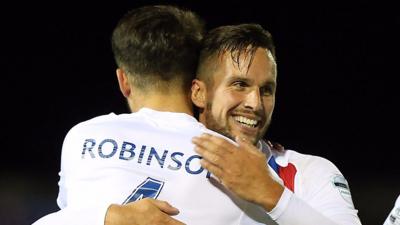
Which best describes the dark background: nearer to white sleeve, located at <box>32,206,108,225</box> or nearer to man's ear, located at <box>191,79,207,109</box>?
man's ear, located at <box>191,79,207,109</box>

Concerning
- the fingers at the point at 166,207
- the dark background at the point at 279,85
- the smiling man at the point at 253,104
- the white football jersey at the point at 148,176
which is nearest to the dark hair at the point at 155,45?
the white football jersey at the point at 148,176

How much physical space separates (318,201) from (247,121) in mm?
325

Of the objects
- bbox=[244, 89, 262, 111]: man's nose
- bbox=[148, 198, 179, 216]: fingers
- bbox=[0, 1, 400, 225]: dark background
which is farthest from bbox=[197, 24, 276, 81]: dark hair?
bbox=[0, 1, 400, 225]: dark background

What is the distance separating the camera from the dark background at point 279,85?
15.0 ft

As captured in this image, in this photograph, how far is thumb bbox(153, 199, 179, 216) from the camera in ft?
5.45

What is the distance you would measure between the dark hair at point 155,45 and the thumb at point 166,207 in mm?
336

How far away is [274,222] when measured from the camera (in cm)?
182

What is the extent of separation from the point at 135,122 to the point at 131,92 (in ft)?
0.54

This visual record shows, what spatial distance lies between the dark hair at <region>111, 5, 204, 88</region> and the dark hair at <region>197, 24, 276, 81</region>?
25 centimetres

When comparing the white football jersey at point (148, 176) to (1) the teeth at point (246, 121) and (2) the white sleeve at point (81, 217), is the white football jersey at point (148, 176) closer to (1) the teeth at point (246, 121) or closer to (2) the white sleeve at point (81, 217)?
(2) the white sleeve at point (81, 217)

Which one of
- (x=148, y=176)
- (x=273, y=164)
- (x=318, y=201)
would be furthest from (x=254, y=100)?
(x=148, y=176)

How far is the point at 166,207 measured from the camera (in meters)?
1.66

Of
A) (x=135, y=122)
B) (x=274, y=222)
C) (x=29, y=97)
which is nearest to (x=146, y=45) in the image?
(x=135, y=122)

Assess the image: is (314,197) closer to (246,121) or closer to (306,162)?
(306,162)
